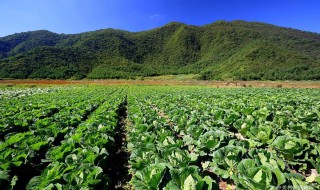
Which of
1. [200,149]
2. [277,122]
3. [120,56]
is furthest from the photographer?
[120,56]

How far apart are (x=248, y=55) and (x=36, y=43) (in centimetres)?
15743

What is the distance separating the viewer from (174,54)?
162 metres

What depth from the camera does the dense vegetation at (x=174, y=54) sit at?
83.1 meters

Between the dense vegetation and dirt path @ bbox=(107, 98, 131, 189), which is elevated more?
the dense vegetation

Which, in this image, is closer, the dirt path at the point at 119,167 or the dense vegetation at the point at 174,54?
the dirt path at the point at 119,167

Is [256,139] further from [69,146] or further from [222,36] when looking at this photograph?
[222,36]

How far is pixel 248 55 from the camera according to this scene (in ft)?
305

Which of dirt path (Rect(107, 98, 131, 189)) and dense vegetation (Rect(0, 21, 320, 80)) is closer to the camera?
dirt path (Rect(107, 98, 131, 189))

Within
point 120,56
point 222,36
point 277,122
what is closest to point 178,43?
point 222,36

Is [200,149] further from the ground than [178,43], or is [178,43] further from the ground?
[178,43]

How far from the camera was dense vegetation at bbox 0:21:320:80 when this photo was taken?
273 feet

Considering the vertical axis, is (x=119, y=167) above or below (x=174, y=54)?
below

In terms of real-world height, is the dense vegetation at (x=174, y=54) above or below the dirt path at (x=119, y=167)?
above

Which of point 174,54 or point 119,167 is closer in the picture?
point 119,167
